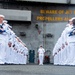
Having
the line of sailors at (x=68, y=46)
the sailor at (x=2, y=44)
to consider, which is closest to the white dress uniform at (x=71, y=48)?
the line of sailors at (x=68, y=46)

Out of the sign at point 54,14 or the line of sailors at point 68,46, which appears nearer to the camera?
the line of sailors at point 68,46

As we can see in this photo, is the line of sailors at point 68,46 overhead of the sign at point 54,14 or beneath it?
beneath

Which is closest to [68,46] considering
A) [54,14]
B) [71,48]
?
[71,48]

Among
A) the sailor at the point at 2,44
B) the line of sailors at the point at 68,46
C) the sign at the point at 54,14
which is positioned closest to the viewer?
the line of sailors at the point at 68,46

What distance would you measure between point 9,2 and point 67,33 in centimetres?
1888

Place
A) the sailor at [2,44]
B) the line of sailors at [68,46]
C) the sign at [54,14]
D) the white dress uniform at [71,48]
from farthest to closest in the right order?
1. the sign at [54,14]
2. the sailor at [2,44]
3. the line of sailors at [68,46]
4. the white dress uniform at [71,48]

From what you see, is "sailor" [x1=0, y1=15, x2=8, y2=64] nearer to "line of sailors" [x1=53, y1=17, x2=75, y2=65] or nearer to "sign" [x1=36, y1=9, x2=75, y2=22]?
"line of sailors" [x1=53, y1=17, x2=75, y2=65]

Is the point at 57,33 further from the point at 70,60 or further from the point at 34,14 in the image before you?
Result: the point at 70,60

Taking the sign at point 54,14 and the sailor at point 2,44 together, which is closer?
the sailor at point 2,44

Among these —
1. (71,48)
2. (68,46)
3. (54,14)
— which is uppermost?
(54,14)

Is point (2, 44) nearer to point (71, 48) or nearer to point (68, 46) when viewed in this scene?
point (68, 46)

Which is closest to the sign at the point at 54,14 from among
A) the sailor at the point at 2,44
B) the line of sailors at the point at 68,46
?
the line of sailors at the point at 68,46

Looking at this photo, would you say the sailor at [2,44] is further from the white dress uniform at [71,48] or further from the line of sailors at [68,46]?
the white dress uniform at [71,48]

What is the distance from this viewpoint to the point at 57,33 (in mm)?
37938
